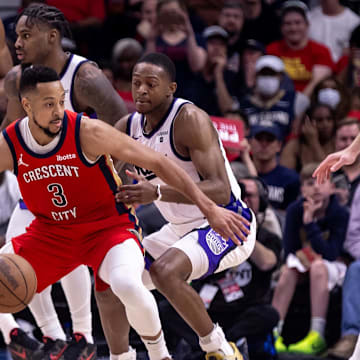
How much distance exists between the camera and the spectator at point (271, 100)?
8.62m

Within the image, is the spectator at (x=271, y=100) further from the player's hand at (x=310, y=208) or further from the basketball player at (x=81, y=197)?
the basketball player at (x=81, y=197)

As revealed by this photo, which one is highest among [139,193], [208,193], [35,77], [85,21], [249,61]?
[85,21]

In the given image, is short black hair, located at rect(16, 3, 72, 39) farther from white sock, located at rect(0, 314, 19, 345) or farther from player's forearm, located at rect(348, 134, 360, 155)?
player's forearm, located at rect(348, 134, 360, 155)

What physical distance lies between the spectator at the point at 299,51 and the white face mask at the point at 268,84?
24.1 inches

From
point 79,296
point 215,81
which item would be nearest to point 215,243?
point 79,296

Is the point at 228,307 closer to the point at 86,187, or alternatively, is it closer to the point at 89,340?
the point at 89,340

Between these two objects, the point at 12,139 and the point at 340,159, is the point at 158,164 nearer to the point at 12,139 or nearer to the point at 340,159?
the point at 12,139

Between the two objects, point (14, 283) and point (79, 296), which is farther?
point (79, 296)

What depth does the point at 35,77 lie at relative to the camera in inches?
187

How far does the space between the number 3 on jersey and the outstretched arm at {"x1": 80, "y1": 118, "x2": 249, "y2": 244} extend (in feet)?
0.88

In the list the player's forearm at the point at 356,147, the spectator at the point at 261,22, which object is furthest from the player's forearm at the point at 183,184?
the spectator at the point at 261,22

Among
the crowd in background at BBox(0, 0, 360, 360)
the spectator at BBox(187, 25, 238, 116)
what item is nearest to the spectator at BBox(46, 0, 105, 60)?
the crowd in background at BBox(0, 0, 360, 360)

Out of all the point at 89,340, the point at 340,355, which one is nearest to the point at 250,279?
the point at 340,355

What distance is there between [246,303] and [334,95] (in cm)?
304
